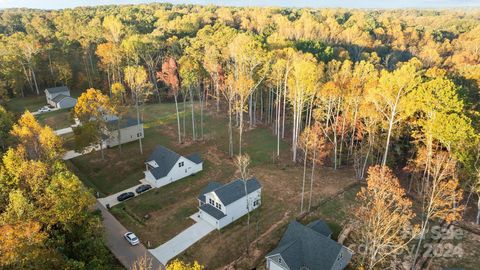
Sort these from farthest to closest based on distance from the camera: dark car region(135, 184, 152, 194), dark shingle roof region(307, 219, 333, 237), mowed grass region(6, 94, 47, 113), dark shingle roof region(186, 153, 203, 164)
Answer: mowed grass region(6, 94, 47, 113) < dark shingle roof region(186, 153, 203, 164) < dark car region(135, 184, 152, 194) < dark shingle roof region(307, 219, 333, 237)

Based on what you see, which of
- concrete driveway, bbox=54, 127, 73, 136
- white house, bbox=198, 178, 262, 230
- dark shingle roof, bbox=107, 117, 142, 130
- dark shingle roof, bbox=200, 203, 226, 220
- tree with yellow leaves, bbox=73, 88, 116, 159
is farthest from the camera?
concrete driveway, bbox=54, 127, 73, 136

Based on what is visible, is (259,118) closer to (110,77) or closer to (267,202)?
(267,202)

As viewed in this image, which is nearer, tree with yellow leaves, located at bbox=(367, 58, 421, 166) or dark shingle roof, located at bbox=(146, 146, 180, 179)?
tree with yellow leaves, located at bbox=(367, 58, 421, 166)

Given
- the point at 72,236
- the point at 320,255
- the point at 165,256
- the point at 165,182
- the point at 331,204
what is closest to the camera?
the point at 72,236

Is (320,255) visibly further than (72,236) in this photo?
Yes

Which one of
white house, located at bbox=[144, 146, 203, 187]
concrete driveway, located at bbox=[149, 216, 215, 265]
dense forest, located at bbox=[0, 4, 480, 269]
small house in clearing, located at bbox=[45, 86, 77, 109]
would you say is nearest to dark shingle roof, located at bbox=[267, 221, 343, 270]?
dense forest, located at bbox=[0, 4, 480, 269]

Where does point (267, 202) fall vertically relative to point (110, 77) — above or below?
below

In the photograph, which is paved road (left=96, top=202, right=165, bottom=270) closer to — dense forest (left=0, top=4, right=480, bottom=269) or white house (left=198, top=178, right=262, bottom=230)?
dense forest (left=0, top=4, right=480, bottom=269)

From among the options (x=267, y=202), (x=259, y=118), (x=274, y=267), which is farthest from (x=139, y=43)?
(x=274, y=267)
